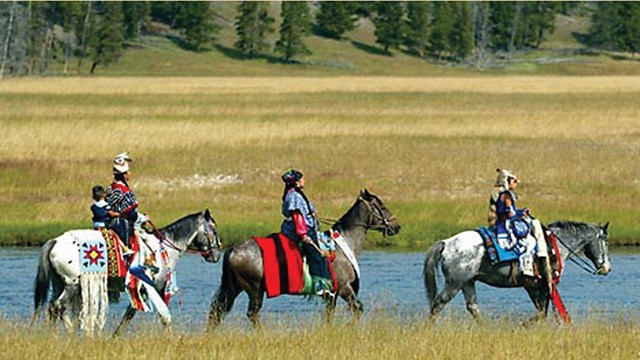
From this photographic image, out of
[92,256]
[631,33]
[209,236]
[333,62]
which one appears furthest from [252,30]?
[92,256]

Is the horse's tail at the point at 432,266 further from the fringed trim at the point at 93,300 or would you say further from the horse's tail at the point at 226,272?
the fringed trim at the point at 93,300

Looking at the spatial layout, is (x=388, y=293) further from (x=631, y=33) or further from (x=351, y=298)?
(x=631, y=33)

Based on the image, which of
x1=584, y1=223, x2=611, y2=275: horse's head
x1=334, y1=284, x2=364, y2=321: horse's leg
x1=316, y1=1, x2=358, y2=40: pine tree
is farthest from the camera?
x1=316, y1=1, x2=358, y2=40: pine tree

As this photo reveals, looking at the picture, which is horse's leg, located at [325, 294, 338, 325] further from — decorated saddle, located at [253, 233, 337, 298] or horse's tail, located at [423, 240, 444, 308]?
horse's tail, located at [423, 240, 444, 308]

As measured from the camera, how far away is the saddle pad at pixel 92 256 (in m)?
14.8

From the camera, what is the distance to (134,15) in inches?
5123

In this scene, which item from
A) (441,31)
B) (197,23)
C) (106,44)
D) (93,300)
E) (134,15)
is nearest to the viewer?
(93,300)

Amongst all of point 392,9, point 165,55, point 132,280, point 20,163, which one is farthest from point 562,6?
point 132,280

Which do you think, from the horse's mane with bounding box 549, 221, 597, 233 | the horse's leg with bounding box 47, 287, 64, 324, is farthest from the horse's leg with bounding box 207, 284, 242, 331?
the horse's mane with bounding box 549, 221, 597, 233

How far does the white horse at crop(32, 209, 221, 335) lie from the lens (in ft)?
48.2

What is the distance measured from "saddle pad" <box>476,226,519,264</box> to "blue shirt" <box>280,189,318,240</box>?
2.07m

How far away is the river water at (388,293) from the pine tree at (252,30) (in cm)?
10598

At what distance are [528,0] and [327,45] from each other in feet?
103

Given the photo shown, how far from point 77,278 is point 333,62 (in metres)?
114
